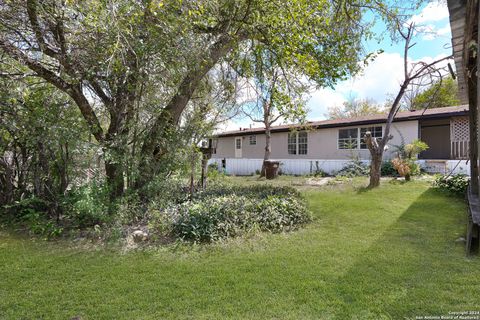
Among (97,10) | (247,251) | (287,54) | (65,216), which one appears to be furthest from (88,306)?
(287,54)

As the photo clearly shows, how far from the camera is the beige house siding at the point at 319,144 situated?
1286cm

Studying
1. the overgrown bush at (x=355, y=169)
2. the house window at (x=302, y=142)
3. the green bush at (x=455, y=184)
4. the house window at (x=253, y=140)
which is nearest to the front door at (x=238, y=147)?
the house window at (x=253, y=140)

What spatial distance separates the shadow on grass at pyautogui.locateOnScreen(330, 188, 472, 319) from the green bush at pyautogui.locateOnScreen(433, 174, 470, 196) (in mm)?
3054

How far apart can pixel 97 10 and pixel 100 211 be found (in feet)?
10.6

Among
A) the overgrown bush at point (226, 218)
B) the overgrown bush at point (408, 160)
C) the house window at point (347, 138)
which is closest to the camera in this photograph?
the overgrown bush at point (226, 218)

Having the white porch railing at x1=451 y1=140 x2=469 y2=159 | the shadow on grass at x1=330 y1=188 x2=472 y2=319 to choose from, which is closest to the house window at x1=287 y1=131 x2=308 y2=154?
the white porch railing at x1=451 y1=140 x2=469 y2=159

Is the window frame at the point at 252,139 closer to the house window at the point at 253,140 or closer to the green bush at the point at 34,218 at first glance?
the house window at the point at 253,140

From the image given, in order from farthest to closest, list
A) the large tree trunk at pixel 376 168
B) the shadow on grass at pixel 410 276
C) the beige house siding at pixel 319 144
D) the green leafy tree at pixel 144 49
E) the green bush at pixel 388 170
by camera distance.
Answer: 1. the beige house siding at pixel 319 144
2. the green bush at pixel 388 170
3. the large tree trunk at pixel 376 168
4. the green leafy tree at pixel 144 49
5. the shadow on grass at pixel 410 276

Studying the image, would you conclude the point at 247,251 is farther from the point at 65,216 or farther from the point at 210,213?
the point at 65,216

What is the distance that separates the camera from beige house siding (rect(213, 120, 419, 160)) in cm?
1286

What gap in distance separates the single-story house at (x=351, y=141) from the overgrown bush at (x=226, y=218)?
16.6ft

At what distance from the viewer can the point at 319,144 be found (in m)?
16.0

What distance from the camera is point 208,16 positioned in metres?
5.18

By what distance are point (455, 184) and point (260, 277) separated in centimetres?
749
